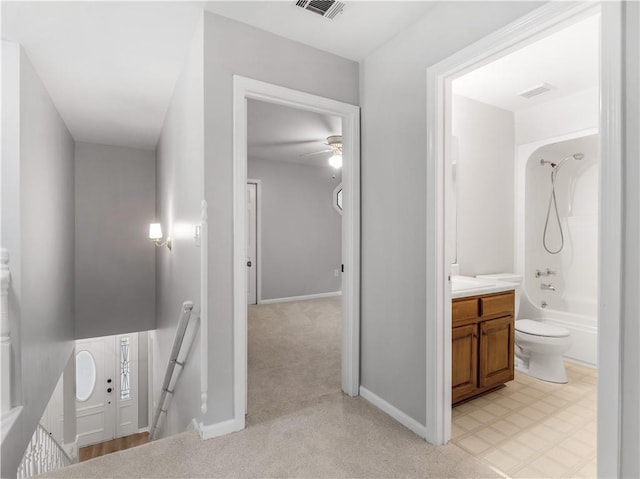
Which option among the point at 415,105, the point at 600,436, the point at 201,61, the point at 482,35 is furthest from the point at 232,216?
the point at 600,436

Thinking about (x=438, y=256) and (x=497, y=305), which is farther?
(x=497, y=305)

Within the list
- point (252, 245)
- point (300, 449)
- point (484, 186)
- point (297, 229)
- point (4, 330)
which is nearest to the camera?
point (300, 449)

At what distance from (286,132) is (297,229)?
7.42 feet

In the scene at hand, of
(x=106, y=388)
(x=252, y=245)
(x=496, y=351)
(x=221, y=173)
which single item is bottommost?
(x=106, y=388)

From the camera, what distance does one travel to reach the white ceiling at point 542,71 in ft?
7.48

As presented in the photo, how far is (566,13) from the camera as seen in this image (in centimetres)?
137

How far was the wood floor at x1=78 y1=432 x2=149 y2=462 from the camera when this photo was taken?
5750 millimetres

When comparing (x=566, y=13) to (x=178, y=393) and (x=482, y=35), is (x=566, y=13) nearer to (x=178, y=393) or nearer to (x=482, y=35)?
(x=482, y=35)

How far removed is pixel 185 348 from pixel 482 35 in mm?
2847

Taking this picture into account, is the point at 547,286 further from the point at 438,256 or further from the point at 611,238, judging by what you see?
the point at 611,238

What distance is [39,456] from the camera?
296cm

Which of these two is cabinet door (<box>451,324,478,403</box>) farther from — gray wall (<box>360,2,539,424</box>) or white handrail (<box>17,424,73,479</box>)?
white handrail (<box>17,424,73,479</box>)

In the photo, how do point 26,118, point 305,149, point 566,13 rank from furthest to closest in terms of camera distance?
1. point 305,149
2. point 26,118
3. point 566,13

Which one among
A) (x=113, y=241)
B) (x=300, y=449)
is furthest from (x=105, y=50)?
(x=113, y=241)
